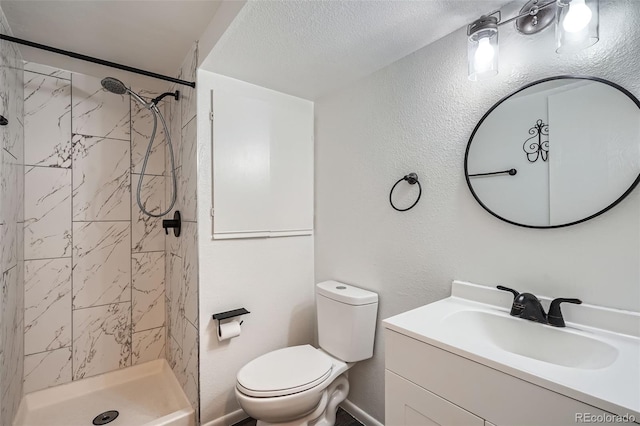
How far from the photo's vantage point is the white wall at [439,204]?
0.95 metres

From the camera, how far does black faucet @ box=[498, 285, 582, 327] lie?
990mm

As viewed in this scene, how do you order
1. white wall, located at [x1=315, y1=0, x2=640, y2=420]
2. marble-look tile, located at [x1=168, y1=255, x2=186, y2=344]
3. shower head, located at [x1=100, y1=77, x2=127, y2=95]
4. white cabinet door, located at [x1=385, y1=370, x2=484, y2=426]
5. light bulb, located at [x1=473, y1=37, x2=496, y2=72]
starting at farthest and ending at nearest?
marble-look tile, located at [x1=168, y1=255, x2=186, y2=344]
shower head, located at [x1=100, y1=77, x2=127, y2=95]
light bulb, located at [x1=473, y1=37, x2=496, y2=72]
white wall, located at [x1=315, y1=0, x2=640, y2=420]
white cabinet door, located at [x1=385, y1=370, x2=484, y2=426]

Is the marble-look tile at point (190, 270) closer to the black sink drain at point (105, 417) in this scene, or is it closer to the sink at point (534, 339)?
the black sink drain at point (105, 417)

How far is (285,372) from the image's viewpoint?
1517mm

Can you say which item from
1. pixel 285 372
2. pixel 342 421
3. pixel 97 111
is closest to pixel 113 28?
pixel 97 111

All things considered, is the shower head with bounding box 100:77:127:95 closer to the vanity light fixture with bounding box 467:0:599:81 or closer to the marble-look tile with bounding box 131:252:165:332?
the marble-look tile with bounding box 131:252:165:332

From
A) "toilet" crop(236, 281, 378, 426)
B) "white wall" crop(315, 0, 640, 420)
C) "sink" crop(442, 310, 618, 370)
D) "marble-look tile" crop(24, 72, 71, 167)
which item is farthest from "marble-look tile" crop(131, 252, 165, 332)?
"sink" crop(442, 310, 618, 370)

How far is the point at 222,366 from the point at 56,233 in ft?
4.77

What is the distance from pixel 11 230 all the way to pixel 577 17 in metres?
2.66

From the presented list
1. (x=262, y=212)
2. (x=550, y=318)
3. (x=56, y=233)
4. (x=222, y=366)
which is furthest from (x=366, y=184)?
(x=56, y=233)

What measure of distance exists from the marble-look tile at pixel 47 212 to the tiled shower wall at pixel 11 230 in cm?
8

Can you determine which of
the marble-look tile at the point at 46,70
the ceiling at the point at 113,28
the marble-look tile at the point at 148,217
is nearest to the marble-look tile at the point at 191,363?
the marble-look tile at the point at 148,217

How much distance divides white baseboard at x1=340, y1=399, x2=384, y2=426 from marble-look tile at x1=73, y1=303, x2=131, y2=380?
166 centimetres

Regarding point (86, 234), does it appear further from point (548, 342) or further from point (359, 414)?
point (548, 342)
